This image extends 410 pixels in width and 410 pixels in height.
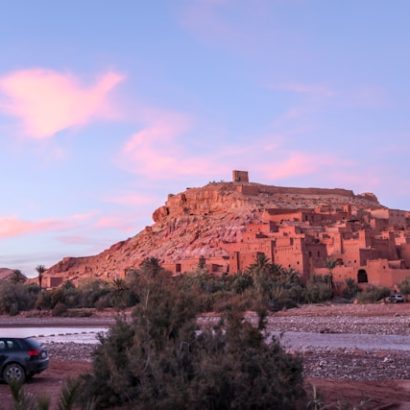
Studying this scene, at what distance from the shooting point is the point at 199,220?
97625mm

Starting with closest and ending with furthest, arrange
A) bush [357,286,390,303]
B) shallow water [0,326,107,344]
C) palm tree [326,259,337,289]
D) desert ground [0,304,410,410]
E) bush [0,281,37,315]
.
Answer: desert ground [0,304,410,410] < shallow water [0,326,107,344] < bush [357,286,390,303] < palm tree [326,259,337,289] < bush [0,281,37,315]

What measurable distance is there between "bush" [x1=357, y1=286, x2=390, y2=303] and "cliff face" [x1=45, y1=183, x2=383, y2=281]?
3376cm

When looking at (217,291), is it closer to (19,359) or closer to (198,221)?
(19,359)

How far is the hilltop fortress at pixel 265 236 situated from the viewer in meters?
57.2

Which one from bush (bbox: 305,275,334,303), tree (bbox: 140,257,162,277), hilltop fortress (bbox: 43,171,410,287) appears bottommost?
bush (bbox: 305,275,334,303)

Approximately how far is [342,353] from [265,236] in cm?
4304

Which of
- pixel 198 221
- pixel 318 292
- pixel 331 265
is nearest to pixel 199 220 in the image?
pixel 198 221

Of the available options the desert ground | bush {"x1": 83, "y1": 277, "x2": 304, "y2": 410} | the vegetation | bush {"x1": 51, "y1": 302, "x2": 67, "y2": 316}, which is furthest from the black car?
bush {"x1": 51, "y1": 302, "x2": 67, "y2": 316}

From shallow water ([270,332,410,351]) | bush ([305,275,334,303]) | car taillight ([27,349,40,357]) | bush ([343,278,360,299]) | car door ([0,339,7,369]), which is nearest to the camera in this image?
car door ([0,339,7,369])

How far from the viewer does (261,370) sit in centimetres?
890

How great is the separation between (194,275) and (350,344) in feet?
113

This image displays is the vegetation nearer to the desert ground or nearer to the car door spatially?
the desert ground

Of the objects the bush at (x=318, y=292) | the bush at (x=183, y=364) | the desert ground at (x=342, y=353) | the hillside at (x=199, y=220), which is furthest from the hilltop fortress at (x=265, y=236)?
the bush at (x=183, y=364)

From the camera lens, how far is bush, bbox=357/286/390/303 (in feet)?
160
